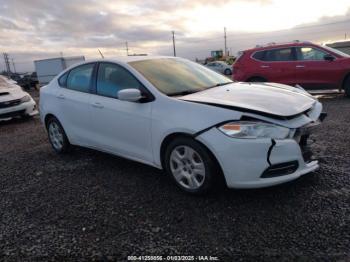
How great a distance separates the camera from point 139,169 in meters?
4.61

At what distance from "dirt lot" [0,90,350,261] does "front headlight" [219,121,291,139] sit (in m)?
0.69

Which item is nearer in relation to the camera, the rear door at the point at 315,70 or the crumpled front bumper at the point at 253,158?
Answer: the crumpled front bumper at the point at 253,158

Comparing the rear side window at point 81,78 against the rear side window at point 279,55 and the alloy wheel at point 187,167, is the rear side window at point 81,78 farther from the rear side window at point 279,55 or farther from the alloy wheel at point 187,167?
the rear side window at point 279,55

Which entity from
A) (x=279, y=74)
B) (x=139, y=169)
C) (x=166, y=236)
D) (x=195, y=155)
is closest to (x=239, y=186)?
(x=195, y=155)

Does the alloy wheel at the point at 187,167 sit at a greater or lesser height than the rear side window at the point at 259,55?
lesser

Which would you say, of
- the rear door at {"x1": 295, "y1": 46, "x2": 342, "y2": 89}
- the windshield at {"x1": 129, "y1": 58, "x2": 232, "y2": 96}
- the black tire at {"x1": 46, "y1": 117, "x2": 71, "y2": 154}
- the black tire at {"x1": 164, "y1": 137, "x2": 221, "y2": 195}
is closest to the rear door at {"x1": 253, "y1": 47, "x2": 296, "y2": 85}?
the rear door at {"x1": 295, "y1": 46, "x2": 342, "y2": 89}

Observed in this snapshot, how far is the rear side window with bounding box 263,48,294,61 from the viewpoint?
33.3 ft

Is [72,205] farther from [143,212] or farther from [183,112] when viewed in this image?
[183,112]

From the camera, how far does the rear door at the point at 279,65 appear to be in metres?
10.1

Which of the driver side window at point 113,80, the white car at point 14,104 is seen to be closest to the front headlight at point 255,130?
the driver side window at point 113,80

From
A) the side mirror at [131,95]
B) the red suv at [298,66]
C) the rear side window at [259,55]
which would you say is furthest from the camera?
the rear side window at [259,55]

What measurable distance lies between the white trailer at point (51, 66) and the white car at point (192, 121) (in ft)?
86.1

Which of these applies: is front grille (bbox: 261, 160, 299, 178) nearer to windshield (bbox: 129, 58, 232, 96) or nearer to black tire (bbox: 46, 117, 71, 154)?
windshield (bbox: 129, 58, 232, 96)

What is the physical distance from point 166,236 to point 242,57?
28.6 feet
